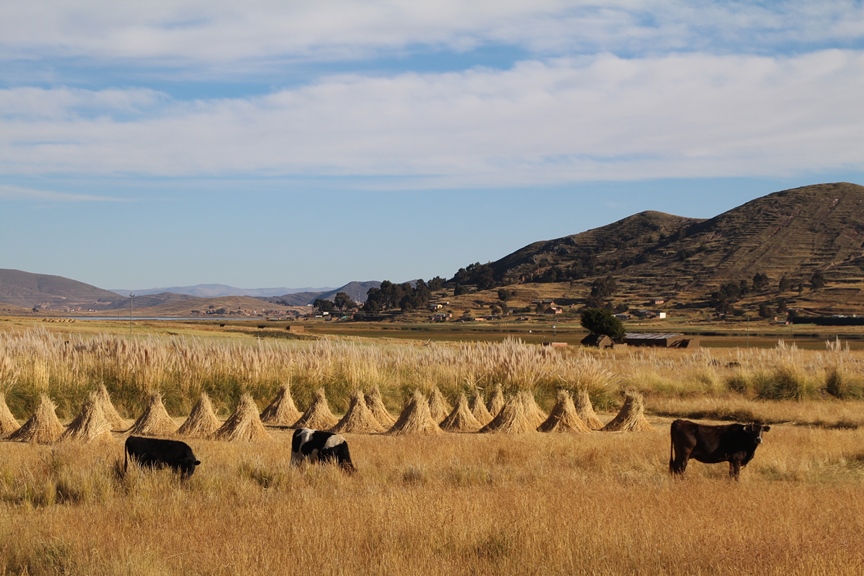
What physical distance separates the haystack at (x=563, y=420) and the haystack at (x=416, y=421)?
2163mm

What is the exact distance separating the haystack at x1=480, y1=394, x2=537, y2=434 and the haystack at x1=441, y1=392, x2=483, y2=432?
0.49 meters

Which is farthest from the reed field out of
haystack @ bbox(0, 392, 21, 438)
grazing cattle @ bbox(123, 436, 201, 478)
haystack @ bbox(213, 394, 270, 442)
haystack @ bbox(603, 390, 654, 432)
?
haystack @ bbox(0, 392, 21, 438)

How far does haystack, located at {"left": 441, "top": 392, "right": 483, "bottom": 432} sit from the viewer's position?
58.3 ft

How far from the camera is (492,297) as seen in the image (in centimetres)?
14950

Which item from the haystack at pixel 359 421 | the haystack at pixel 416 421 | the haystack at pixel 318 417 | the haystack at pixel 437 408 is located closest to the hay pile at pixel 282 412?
the haystack at pixel 318 417

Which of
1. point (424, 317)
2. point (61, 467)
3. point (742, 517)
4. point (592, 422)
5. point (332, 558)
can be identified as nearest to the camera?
point (332, 558)

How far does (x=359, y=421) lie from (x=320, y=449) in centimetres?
577

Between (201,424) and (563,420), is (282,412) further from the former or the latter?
(563,420)

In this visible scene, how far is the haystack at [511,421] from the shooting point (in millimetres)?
16938

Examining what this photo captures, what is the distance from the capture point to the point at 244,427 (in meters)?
15.5

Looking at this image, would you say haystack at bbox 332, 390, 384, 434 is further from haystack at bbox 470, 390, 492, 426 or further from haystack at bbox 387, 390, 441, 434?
haystack at bbox 470, 390, 492, 426

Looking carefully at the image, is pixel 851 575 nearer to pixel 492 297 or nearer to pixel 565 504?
pixel 565 504

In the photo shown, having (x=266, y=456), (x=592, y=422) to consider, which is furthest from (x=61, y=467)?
(x=592, y=422)

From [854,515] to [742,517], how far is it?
1.16 metres
